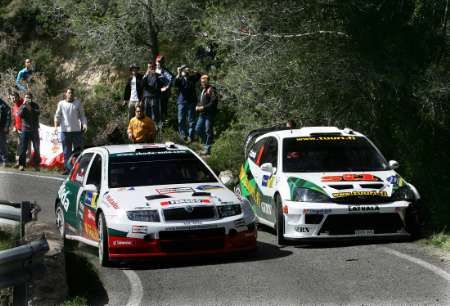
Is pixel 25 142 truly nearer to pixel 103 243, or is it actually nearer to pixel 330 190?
pixel 330 190

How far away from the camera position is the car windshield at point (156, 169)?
1355 centimetres

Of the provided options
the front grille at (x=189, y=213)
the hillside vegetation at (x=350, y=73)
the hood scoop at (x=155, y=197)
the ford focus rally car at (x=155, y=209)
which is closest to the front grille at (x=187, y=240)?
the ford focus rally car at (x=155, y=209)

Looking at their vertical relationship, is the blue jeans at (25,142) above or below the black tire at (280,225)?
above

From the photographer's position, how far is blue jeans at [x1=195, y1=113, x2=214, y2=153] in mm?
24078

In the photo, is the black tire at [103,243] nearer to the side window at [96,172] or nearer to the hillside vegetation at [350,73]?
the side window at [96,172]

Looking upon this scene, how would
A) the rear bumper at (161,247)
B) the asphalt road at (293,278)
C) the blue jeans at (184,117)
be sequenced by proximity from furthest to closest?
the blue jeans at (184,117) < the rear bumper at (161,247) < the asphalt road at (293,278)

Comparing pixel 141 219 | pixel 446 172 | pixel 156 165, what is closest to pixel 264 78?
pixel 446 172

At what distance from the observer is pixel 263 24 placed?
19.1 m

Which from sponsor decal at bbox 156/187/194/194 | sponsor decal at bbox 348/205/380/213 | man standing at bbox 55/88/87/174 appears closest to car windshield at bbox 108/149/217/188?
sponsor decal at bbox 156/187/194/194

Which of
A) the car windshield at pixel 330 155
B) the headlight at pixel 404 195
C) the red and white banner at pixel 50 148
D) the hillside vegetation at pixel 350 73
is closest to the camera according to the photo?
the headlight at pixel 404 195

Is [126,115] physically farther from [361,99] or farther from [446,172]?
[446,172]

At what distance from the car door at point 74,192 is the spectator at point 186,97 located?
10.1m

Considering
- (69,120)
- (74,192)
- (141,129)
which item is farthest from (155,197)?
(69,120)

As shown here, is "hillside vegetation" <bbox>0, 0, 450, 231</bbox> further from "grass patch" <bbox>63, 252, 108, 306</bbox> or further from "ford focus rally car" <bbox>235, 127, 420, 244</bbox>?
"grass patch" <bbox>63, 252, 108, 306</bbox>
